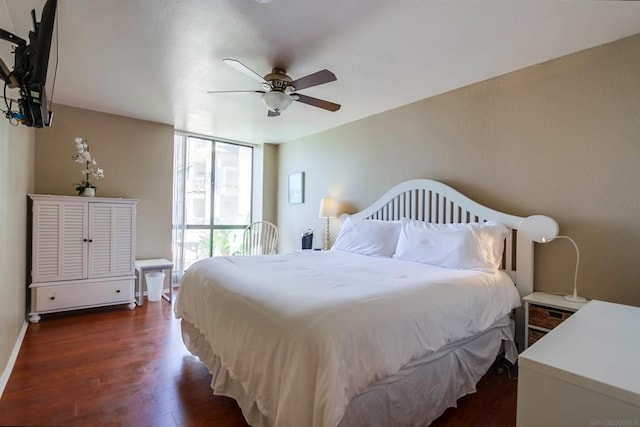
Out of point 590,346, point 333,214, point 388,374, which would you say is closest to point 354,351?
point 388,374

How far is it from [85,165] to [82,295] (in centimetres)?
157

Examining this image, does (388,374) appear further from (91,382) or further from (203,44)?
(203,44)

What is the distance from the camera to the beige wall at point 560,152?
80.7 inches

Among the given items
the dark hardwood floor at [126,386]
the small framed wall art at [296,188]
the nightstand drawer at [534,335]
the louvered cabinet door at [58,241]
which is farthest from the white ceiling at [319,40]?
the dark hardwood floor at [126,386]

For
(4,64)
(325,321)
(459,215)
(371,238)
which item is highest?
(4,64)

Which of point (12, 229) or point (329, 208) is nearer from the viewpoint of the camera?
point (12, 229)

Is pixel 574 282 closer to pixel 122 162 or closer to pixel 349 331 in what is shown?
pixel 349 331

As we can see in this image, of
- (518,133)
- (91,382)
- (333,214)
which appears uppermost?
(518,133)

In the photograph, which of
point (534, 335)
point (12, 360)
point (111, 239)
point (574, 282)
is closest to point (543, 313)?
point (534, 335)

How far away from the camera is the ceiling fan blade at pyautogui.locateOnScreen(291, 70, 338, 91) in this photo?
205 cm

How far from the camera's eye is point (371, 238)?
3111 mm

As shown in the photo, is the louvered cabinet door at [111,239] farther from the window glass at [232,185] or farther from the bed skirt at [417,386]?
the bed skirt at [417,386]

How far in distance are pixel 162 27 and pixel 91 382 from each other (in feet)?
7.98

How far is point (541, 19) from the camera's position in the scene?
187 centimetres
